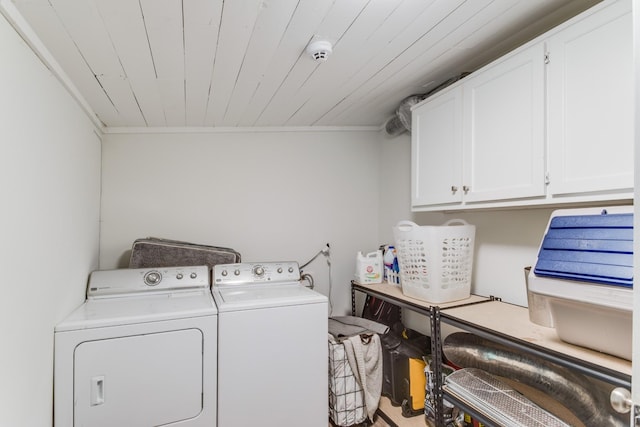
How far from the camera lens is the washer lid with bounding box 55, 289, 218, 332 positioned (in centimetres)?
158

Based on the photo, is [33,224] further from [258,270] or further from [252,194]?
[252,194]

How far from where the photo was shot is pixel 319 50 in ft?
5.11

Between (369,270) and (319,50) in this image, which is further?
(369,270)

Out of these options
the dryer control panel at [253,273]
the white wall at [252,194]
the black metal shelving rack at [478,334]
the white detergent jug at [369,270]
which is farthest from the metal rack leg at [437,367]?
the white wall at [252,194]

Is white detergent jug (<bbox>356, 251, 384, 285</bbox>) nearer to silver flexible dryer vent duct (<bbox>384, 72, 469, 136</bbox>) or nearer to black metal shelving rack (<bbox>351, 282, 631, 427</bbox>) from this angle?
black metal shelving rack (<bbox>351, 282, 631, 427</bbox>)

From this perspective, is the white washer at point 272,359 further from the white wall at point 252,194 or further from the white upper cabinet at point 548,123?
the white upper cabinet at point 548,123

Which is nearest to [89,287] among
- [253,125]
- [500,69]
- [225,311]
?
[225,311]

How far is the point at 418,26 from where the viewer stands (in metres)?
1.46

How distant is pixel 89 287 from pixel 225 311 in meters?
0.90

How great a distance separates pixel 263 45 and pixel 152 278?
1531mm

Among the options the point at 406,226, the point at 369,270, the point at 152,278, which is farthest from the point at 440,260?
the point at 152,278

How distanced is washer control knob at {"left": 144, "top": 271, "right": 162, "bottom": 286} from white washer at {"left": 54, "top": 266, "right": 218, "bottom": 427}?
0.74 ft

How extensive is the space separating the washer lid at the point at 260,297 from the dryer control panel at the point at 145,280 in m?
0.15

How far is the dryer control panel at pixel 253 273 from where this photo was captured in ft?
7.55
